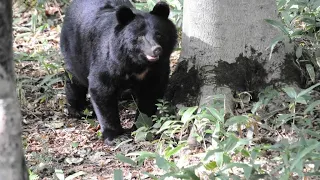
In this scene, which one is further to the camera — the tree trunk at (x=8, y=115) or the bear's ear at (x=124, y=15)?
the bear's ear at (x=124, y=15)

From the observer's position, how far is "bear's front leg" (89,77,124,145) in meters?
5.91

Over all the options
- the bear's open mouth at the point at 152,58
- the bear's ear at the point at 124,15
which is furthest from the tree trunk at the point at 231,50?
the bear's ear at the point at 124,15

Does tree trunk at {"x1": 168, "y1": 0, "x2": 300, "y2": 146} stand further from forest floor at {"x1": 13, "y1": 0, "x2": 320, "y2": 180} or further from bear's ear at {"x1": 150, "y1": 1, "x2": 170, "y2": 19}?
forest floor at {"x1": 13, "y1": 0, "x2": 320, "y2": 180}

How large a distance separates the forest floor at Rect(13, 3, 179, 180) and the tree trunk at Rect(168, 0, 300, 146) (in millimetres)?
879

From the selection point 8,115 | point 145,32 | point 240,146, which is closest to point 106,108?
point 145,32

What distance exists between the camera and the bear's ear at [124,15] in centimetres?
556

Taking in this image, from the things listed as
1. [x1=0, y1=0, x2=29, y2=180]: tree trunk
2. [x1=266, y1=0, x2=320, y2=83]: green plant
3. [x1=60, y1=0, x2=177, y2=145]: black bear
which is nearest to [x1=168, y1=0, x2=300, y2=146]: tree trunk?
[x1=266, y1=0, x2=320, y2=83]: green plant

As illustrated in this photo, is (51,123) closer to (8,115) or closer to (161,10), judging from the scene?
(161,10)

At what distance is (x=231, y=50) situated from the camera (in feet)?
18.6

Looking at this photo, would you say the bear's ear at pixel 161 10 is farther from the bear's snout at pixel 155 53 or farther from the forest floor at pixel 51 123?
the forest floor at pixel 51 123

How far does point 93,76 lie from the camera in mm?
5973

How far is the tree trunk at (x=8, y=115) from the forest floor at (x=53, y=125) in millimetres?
2021

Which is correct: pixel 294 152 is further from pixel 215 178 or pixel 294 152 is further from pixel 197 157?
pixel 197 157

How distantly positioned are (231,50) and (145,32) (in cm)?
82
